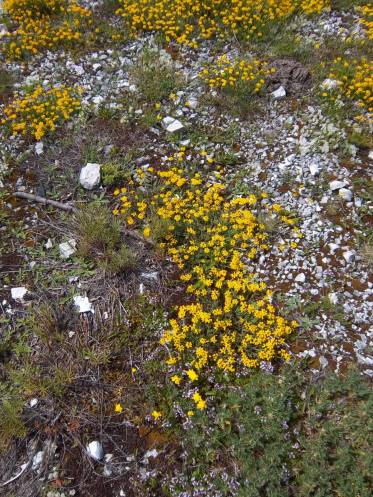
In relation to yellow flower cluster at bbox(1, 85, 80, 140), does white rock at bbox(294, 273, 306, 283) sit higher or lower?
lower

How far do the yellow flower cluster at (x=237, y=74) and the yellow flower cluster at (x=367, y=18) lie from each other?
2.34m

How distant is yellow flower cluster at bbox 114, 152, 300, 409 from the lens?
4719 millimetres

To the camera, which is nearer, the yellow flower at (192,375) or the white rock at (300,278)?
the yellow flower at (192,375)

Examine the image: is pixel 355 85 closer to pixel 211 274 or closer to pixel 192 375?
pixel 211 274

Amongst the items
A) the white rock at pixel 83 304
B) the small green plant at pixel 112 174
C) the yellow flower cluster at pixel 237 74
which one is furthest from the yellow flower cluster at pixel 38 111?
the white rock at pixel 83 304

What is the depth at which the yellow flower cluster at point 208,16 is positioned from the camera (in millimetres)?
8375

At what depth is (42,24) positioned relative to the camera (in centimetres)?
879

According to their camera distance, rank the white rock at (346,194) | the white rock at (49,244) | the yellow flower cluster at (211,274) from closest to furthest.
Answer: the yellow flower cluster at (211,274), the white rock at (49,244), the white rock at (346,194)

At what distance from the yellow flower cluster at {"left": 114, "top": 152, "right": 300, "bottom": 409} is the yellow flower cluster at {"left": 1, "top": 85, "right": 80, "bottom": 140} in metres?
A: 2.13

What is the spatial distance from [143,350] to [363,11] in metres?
8.77

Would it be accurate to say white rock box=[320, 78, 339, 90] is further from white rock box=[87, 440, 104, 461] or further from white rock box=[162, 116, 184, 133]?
white rock box=[87, 440, 104, 461]

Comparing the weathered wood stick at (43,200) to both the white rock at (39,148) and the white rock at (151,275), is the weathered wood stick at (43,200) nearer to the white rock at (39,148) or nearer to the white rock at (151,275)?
the white rock at (39,148)

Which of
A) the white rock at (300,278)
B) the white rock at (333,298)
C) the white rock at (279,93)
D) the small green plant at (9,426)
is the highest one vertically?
the white rock at (279,93)

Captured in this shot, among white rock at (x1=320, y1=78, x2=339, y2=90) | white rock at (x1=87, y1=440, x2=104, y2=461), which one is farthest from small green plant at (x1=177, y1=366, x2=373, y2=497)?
white rock at (x1=320, y1=78, x2=339, y2=90)
